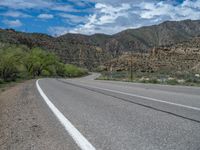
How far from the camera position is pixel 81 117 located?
9.41m

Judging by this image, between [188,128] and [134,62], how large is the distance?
87.3 m

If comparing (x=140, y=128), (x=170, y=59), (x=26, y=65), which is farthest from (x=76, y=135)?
(x=26, y=65)

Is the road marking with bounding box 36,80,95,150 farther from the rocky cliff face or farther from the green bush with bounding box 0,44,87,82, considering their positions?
the rocky cliff face

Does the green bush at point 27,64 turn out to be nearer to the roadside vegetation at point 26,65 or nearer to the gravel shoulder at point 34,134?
the roadside vegetation at point 26,65

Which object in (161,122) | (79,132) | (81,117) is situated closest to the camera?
(79,132)

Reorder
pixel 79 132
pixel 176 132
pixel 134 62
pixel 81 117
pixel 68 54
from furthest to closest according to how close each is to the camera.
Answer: pixel 68 54
pixel 134 62
pixel 81 117
pixel 79 132
pixel 176 132

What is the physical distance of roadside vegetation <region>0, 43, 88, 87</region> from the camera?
7038cm

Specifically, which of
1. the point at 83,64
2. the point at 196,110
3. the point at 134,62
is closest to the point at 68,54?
the point at 83,64

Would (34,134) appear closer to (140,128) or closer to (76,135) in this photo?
(76,135)

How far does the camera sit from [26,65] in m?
95.0

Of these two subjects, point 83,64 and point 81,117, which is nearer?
point 81,117

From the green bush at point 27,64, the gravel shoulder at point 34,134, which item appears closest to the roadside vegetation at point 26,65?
the green bush at point 27,64

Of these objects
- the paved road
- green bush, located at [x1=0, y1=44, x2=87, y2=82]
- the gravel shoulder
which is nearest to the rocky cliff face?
green bush, located at [x1=0, y1=44, x2=87, y2=82]

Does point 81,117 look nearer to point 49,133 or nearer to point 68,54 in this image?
point 49,133
